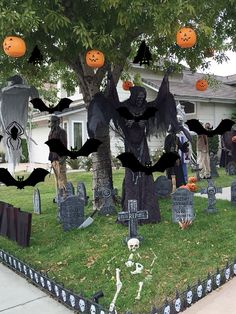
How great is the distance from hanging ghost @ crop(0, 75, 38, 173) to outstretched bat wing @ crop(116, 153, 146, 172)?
156 centimetres

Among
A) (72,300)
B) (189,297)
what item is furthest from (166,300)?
(72,300)

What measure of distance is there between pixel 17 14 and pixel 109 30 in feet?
5.58

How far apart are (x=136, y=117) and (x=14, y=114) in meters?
1.89

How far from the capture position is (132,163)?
6.48 meters

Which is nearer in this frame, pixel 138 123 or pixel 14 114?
pixel 14 114

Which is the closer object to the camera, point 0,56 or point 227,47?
point 0,56

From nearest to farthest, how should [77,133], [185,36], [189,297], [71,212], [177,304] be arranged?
[177,304] < [189,297] < [185,36] < [71,212] < [77,133]

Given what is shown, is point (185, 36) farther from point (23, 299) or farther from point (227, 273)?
point (23, 299)

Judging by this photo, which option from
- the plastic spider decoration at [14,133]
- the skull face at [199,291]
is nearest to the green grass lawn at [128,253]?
the skull face at [199,291]

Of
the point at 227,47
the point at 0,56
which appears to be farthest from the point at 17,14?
the point at 227,47

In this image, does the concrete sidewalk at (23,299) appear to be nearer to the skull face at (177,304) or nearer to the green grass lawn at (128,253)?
the green grass lawn at (128,253)

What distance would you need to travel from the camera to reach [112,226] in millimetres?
7406

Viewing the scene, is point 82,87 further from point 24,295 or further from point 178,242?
point 24,295

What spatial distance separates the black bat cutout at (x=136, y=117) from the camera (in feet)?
20.6
